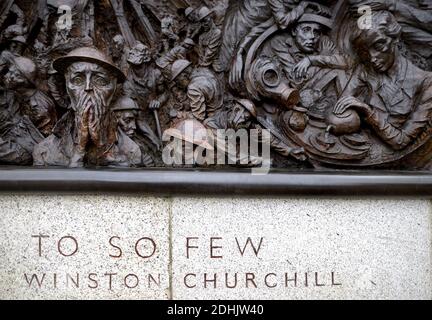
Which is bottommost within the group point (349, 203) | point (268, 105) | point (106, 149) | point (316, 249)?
point (316, 249)

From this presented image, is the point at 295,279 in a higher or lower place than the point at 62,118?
lower

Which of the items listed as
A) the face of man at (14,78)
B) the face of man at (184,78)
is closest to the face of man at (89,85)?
the face of man at (14,78)

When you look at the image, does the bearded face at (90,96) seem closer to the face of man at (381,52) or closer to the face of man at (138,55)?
the face of man at (138,55)

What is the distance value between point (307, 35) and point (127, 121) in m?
1.40

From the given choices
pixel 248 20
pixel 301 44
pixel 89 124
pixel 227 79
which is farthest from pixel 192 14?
pixel 89 124

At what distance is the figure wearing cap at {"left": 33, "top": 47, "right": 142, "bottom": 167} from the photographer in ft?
14.3

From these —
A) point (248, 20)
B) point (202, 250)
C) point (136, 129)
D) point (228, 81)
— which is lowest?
point (202, 250)

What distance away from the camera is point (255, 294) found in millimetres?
4410

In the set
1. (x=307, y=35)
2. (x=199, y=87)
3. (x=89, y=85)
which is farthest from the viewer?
(x=307, y=35)

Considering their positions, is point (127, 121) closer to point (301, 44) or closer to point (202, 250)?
point (202, 250)

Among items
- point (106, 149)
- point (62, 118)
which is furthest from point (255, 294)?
point (62, 118)

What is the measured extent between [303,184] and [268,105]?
2.08ft

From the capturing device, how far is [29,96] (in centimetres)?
459

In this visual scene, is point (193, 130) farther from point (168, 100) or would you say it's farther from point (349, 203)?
point (349, 203)
